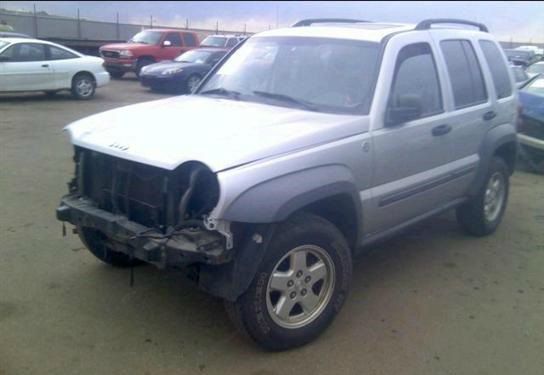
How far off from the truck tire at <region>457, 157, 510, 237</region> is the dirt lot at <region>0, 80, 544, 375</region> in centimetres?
14

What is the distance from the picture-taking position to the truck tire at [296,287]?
335cm

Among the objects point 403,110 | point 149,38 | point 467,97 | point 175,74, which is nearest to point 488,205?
point 467,97

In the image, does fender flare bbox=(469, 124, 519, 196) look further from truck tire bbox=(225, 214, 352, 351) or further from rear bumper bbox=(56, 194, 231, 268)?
rear bumper bbox=(56, 194, 231, 268)

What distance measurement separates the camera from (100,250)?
4.45 metres

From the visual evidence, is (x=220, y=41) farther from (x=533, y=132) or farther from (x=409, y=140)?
(x=409, y=140)

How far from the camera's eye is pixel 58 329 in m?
3.70

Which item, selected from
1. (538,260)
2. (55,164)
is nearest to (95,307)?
(538,260)

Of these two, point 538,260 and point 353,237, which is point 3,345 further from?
point 538,260

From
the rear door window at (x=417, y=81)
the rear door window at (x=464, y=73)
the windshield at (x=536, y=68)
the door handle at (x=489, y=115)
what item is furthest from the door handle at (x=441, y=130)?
the windshield at (x=536, y=68)

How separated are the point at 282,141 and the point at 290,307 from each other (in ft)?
3.26

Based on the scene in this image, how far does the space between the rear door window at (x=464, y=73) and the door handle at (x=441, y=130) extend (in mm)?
284

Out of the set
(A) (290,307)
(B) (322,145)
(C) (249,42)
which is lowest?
(A) (290,307)

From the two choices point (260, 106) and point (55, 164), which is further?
point (55, 164)

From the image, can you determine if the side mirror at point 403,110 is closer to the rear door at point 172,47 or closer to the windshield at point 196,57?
the windshield at point 196,57
